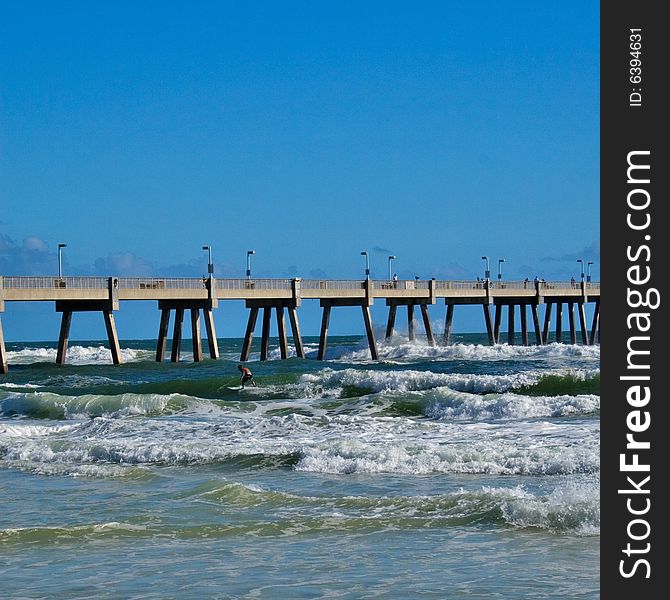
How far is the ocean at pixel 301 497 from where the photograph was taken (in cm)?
1027

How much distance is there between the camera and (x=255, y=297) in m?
49.9

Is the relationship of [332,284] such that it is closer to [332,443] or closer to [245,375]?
[245,375]

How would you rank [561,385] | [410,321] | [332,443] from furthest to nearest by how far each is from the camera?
[410,321] < [561,385] < [332,443]

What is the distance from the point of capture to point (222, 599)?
375 inches

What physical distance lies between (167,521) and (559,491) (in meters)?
5.12

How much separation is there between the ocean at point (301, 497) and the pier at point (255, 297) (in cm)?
1074

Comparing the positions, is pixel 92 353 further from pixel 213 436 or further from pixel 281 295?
pixel 213 436

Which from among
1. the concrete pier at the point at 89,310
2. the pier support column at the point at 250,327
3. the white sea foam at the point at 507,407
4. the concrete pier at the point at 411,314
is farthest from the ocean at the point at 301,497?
the concrete pier at the point at 411,314

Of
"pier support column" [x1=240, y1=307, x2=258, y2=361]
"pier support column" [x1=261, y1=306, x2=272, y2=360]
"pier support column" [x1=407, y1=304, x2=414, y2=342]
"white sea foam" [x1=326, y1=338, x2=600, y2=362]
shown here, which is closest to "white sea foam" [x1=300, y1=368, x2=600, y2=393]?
"pier support column" [x1=240, y1=307, x2=258, y2=361]

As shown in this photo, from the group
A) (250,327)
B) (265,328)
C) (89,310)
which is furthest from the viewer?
(265,328)

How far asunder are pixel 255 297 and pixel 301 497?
116 feet

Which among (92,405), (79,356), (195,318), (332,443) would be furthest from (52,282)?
(79,356)

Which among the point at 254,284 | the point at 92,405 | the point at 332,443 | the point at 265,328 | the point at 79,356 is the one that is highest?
the point at 254,284

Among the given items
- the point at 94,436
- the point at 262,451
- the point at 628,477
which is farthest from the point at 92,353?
the point at 628,477
